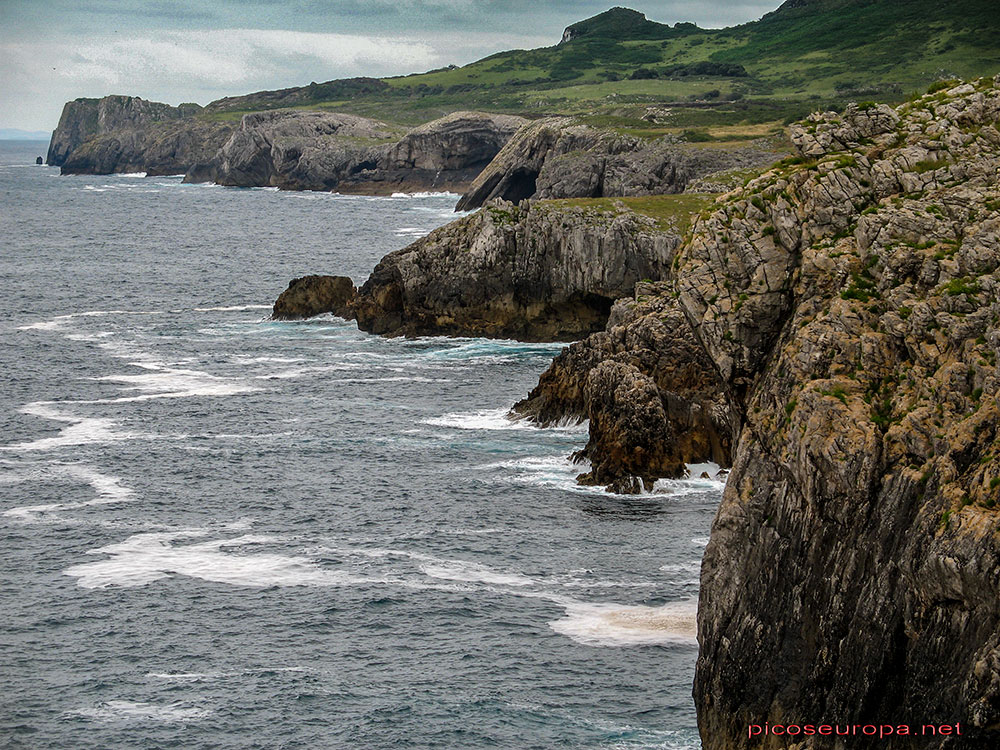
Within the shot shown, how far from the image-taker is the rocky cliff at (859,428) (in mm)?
30141

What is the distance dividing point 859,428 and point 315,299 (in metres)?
92.9

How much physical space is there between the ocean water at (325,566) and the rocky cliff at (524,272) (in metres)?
9.94

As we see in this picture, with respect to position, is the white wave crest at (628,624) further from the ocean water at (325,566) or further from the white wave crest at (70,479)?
the white wave crest at (70,479)

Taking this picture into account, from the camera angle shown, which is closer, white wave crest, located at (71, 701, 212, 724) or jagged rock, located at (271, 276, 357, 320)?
white wave crest, located at (71, 701, 212, 724)

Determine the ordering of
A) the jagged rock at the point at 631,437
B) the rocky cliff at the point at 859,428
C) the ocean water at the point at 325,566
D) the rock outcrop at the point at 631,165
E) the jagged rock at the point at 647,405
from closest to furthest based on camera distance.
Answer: the rocky cliff at the point at 859,428
the ocean water at the point at 325,566
the jagged rock at the point at 631,437
the jagged rock at the point at 647,405
the rock outcrop at the point at 631,165

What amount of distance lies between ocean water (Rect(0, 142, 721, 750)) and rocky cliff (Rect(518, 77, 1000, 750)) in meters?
6.96

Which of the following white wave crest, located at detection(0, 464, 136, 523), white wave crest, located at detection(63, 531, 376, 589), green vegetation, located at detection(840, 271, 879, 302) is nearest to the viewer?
green vegetation, located at detection(840, 271, 879, 302)

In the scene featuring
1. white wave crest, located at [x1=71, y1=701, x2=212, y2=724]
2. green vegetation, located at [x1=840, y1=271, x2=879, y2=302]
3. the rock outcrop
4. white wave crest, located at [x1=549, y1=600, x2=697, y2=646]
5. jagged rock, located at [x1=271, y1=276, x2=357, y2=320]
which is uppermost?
the rock outcrop

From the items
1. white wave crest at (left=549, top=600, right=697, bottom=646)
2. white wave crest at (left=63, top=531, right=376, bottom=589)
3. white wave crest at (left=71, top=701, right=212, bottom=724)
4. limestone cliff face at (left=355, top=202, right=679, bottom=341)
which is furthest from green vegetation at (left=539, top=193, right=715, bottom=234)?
white wave crest at (left=71, top=701, right=212, bottom=724)

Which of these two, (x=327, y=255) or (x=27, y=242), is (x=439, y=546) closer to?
(x=327, y=255)

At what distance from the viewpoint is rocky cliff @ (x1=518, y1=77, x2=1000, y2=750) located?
30141mm

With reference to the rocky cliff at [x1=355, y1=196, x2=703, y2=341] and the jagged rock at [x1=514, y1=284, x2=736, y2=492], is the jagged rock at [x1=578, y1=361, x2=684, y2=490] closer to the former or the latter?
the jagged rock at [x1=514, y1=284, x2=736, y2=492]

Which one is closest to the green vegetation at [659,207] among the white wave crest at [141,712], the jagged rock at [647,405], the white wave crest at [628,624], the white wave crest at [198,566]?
the jagged rock at [647,405]

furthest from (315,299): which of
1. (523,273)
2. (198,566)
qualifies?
(198,566)
